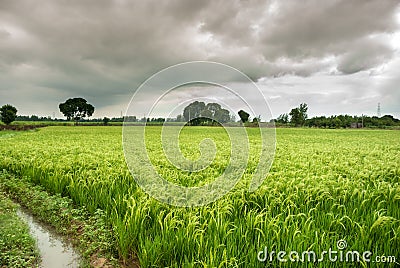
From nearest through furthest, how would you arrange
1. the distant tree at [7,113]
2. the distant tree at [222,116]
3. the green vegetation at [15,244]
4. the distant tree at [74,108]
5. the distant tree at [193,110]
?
the green vegetation at [15,244] < the distant tree at [193,110] < the distant tree at [222,116] < the distant tree at [7,113] < the distant tree at [74,108]

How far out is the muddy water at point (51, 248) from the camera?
395 cm

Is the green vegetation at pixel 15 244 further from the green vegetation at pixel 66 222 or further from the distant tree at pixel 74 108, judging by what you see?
the distant tree at pixel 74 108

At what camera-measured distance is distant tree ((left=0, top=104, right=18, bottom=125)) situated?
2399 inches

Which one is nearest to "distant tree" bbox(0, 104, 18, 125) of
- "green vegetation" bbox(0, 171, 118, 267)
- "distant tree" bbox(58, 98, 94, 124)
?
"distant tree" bbox(58, 98, 94, 124)

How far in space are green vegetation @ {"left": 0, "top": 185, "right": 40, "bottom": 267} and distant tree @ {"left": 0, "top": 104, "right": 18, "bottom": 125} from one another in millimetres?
68820

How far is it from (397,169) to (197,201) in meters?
6.38

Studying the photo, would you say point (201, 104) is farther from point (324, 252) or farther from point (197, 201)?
point (324, 252)

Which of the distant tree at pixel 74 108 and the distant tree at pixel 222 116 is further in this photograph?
the distant tree at pixel 74 108

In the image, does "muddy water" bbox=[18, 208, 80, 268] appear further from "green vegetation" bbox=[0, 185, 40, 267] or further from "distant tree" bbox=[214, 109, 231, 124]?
"distant tree" bbox=[214, 109, 231, 124]

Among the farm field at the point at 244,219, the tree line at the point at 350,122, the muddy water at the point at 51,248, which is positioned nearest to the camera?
the farm field at the point at 244,219

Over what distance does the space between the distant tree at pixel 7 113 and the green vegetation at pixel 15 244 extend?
68820mm

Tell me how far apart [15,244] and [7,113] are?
70.5 metres

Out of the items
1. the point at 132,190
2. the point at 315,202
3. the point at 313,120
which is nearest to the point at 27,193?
the point at 132,190

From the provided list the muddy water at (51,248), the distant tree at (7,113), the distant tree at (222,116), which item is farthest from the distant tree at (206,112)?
the distant tree at (7,113)
